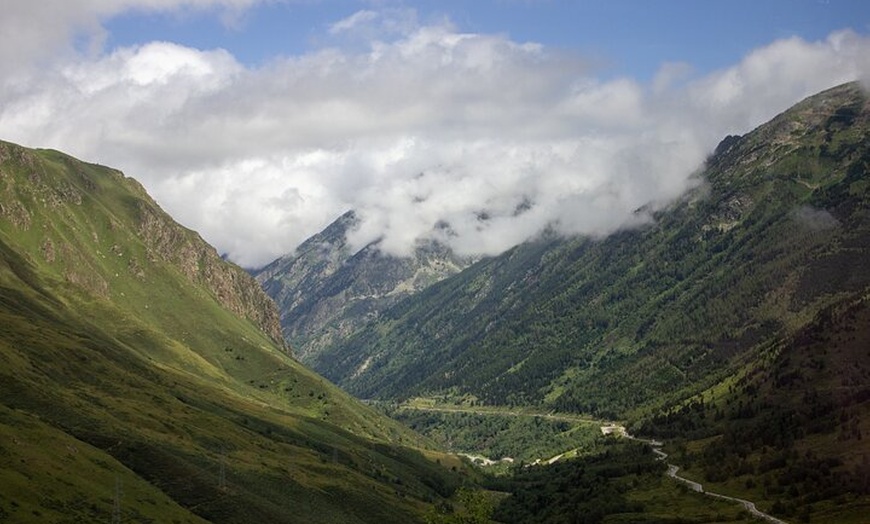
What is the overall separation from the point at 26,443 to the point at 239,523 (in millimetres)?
49687

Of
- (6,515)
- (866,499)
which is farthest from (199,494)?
(866,499)

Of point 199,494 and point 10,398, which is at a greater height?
point 10,398

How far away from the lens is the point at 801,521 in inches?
7544

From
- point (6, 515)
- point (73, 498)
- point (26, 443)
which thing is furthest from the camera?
point (26, 443)

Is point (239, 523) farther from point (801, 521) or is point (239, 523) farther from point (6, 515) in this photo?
→ point (801, 521)

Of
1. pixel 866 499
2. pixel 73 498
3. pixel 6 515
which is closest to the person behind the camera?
pixel 6 515

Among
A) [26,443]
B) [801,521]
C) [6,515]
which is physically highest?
[26,443]

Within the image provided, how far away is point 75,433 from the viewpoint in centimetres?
19912

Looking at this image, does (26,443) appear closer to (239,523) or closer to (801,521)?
(239,523)

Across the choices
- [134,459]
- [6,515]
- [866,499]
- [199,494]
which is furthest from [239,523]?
[866,499]

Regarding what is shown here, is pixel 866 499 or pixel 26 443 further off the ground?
pixel 26 443

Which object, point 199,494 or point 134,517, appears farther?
point 199,494

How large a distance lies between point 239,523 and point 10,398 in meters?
64.0

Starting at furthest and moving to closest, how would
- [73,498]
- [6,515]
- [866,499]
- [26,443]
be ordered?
[866,499], [26,443], [73,498], [6,515]
